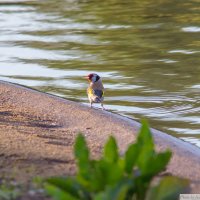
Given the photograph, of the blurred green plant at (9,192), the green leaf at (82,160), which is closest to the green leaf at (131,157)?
the green leaf at (82,160)

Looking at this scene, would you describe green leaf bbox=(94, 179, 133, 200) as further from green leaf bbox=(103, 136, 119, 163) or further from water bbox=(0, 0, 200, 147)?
water bbox=(0, 0, 200, 147)

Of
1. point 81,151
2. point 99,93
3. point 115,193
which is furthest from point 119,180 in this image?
point 99,93

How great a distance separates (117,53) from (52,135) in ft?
17.6

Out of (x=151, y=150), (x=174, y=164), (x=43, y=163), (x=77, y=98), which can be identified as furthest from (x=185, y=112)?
(x=151, y=150)

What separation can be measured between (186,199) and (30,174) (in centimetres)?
112

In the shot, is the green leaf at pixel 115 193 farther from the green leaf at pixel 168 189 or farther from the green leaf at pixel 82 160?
the green leaf at pixel 82 160

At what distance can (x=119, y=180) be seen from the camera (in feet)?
16.4

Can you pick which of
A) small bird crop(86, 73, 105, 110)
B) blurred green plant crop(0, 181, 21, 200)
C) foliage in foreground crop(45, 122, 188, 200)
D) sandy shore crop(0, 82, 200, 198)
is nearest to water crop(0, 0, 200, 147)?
small bird crop(86, 73, 105, 110)

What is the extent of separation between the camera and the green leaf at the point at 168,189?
16.2 feet

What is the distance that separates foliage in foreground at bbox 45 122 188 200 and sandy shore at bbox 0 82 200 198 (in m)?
0.76

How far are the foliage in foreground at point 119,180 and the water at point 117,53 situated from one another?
3.20 meters

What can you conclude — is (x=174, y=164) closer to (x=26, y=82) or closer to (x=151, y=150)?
(x=151, y=150)

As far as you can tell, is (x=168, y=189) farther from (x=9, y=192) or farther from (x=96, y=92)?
(x=96, y=92)

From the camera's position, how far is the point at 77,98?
1055cm
